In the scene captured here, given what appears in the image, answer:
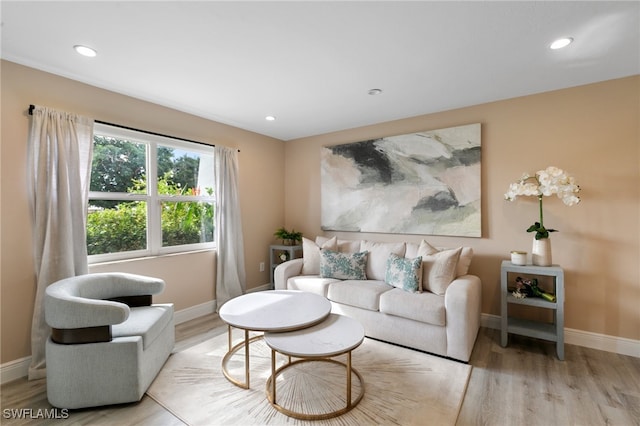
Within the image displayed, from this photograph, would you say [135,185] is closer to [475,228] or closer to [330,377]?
[330,377]

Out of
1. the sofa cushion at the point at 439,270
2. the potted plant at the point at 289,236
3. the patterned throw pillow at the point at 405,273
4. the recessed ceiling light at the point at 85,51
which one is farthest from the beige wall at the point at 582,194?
the recessed ceiling light at the point at 85,51

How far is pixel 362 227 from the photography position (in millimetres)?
3908

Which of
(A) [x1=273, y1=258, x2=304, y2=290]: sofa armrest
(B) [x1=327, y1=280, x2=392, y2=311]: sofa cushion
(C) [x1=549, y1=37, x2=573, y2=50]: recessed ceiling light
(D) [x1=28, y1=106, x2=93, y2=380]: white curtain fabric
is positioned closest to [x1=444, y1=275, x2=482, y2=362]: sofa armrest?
(B) [x1=327, y1=280, x2=392, y2=311]: sofa cushion

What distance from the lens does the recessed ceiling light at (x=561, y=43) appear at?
194 centimetres

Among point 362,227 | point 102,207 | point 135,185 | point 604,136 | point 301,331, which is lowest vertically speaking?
point 301,331

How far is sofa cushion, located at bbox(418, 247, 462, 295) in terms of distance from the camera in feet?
8.84

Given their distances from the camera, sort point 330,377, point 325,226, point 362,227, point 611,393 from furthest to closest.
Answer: point 325,226
point 362,227
point 330,377
point 611,393

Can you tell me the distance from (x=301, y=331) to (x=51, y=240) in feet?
6.97

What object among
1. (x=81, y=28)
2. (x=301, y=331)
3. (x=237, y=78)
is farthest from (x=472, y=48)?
(x=81, y=28)

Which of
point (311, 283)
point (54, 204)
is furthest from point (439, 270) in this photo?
point (54, 204)

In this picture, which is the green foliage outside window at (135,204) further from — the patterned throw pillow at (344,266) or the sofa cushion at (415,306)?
the sofa cushion at (415,306)

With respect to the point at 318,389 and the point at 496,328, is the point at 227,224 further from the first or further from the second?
the point at 496,328

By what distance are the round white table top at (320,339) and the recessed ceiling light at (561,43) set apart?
2.42 meters

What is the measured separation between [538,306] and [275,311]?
2.35 meters
